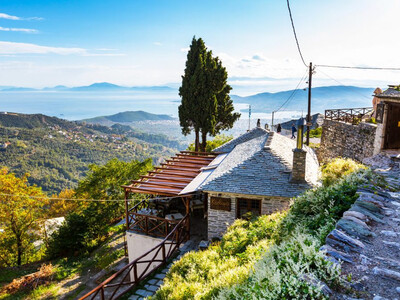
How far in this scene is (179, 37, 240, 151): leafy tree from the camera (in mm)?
23281

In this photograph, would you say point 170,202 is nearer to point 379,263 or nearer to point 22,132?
point 379,263

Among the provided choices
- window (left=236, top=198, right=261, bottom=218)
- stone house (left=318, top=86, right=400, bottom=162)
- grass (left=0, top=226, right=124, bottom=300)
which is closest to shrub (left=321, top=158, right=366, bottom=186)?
window (left=236, top=198, right=261, bottom=218)

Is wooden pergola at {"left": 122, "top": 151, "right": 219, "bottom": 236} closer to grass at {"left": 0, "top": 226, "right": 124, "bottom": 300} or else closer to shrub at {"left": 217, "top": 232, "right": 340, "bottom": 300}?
grass at {"left": 0, "top": 226, "right": 124, "bottom": 300}

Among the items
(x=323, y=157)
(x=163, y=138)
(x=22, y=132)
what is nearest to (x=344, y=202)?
(x=323, y=157)

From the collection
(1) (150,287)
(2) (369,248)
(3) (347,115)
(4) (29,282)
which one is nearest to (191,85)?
(3) (347,115)

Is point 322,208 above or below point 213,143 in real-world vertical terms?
above

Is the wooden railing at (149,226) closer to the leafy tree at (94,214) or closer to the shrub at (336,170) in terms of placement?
the shrub at (336,170)

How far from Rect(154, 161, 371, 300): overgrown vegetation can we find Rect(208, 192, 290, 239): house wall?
1.82 metres

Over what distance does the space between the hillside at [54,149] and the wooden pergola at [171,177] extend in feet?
211

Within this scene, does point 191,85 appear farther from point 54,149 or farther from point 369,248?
point 54,149

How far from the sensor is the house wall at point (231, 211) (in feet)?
36.3

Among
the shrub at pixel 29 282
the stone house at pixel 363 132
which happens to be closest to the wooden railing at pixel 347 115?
the stone house at pixel 363 132

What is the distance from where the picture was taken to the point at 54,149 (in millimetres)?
100562

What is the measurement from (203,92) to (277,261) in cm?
2059
